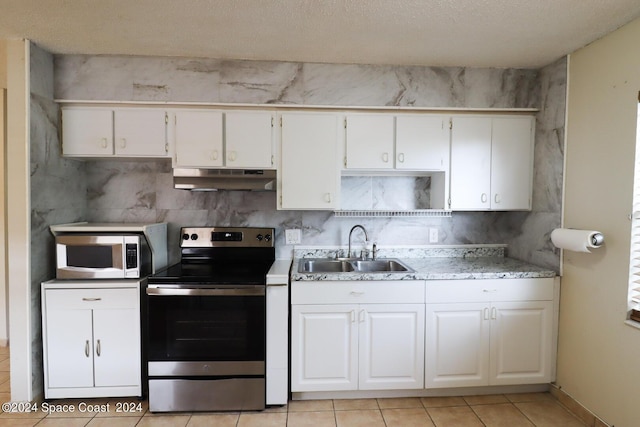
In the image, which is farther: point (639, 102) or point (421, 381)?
point (421, 381)

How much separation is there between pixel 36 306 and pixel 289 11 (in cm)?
246

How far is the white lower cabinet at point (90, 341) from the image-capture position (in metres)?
2.26

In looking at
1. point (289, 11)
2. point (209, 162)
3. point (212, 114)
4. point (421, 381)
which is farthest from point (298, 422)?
point (289, 11)

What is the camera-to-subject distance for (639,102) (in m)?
1.87

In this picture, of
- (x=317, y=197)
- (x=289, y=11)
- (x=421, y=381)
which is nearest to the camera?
(x=289, y=11)

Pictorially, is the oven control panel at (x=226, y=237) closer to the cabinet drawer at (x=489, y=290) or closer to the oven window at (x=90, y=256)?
the oven window at (x=90, y=256)

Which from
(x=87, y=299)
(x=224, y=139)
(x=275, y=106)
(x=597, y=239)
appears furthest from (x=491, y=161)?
(x=87, y=299)

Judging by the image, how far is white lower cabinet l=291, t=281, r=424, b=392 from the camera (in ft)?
7.53

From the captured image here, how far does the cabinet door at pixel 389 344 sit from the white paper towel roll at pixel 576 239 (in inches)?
39.7

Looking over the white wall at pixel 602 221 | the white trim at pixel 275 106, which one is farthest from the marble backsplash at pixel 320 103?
the white wall at pixel 602 221

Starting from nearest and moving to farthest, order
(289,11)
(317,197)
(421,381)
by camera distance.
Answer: (289,11), (421,381), (317,197)

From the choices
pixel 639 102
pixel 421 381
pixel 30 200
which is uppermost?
pixel 639 102

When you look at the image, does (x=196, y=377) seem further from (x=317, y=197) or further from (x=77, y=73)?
(x=77, y=73)

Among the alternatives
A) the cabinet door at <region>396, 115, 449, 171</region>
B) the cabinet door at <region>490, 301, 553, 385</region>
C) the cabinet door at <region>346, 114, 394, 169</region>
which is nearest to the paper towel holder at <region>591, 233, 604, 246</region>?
the cabinet door at <region>490, 301, 553, 385</region>
